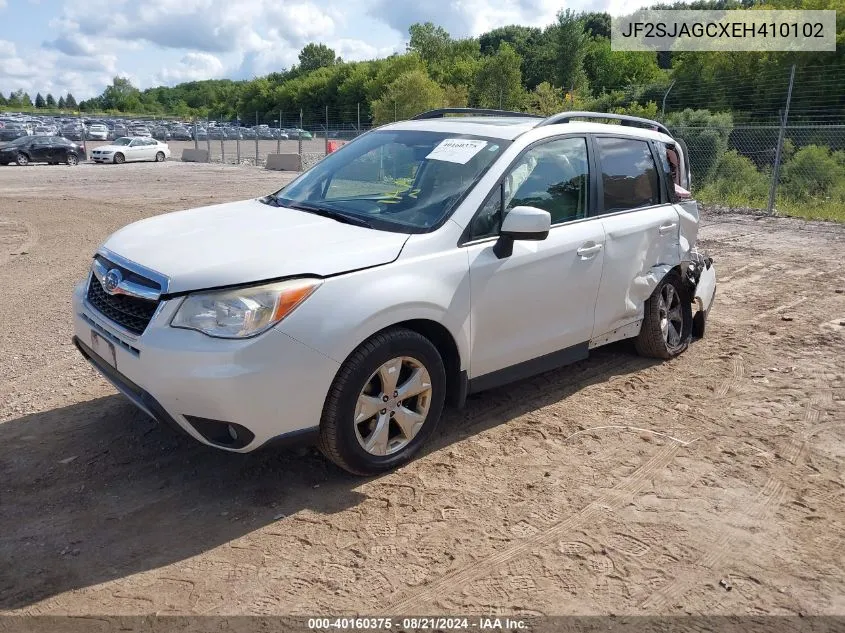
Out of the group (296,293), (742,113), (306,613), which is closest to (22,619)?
(306,613)

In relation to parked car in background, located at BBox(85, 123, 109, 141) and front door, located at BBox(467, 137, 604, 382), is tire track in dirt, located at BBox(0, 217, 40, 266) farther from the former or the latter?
parked car in background, located at BBox(85, 123, 109, 141)

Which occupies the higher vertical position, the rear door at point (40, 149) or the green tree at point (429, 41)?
the green tree at point (429, 41)

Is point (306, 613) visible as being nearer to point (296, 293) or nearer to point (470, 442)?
point (296, 293)

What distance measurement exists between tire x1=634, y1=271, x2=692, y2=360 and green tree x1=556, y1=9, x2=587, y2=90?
6239 cm

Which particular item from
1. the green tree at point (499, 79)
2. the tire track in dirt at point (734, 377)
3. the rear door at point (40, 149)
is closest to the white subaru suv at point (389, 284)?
the tire track in dirt at point (734, 377)

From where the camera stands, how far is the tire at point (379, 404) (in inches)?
136

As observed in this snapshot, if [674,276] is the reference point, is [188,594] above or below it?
below

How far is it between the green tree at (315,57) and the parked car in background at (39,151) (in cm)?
11445

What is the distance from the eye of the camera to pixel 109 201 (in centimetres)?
1673

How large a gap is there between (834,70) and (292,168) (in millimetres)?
21614

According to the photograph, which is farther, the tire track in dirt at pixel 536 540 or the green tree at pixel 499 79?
the green tree at pixel 499 79

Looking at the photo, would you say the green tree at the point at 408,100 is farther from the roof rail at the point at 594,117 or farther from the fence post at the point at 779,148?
the roof rail at the point at 594,117

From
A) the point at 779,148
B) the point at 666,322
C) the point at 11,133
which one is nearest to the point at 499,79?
the point at 779,148

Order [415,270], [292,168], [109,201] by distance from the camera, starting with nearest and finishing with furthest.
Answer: [415,270], [109,201], [292,168]
